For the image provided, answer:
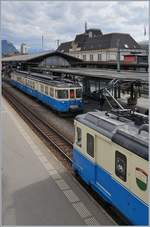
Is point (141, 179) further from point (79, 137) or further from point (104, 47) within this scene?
point (104, 47)

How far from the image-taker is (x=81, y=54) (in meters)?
82.1

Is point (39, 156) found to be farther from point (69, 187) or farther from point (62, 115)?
point (62, 115)

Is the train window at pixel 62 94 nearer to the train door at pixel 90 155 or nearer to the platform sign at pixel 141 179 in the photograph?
the train door at pixel 90 155

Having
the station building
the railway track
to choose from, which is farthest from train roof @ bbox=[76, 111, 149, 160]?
the station building

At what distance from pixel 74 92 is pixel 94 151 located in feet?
51.9

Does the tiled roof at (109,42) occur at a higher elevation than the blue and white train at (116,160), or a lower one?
higher

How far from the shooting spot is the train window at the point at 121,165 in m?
8.07

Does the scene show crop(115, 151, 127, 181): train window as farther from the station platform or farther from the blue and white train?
the station platform

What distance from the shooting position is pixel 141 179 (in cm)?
732

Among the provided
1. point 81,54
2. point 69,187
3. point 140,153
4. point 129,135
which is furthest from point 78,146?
point 81,54

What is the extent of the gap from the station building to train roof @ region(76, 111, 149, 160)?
2126 inches

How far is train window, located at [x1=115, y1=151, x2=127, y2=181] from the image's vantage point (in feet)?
26.5

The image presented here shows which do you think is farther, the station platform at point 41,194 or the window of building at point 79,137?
the window of building at point 79,137

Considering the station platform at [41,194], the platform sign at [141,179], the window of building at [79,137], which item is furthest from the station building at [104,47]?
the platform sign at [141,179]
